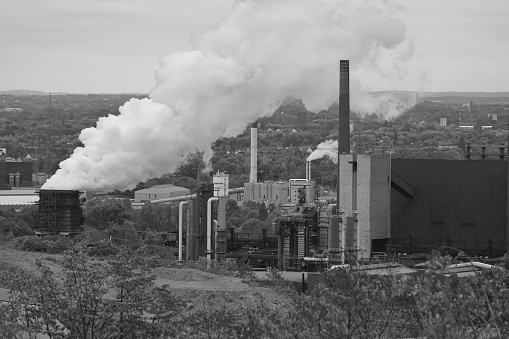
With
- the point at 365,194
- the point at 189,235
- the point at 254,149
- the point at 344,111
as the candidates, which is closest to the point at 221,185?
the point at 254,149

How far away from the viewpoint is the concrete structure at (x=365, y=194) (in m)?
53.6

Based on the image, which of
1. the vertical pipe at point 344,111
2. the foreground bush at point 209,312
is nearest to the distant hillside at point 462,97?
the vertical pipe at point 344,111

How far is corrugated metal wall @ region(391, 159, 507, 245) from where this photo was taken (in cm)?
5456

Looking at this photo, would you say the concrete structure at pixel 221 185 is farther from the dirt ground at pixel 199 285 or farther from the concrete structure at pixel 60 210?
the dirt ground at pixel 199 285

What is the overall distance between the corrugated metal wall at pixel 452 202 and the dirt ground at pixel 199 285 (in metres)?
18.4

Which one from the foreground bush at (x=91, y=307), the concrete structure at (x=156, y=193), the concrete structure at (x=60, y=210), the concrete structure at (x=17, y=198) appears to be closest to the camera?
the foreground bush at (x=91, y=307)

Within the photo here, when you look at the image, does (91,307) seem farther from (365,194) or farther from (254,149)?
(254,149)

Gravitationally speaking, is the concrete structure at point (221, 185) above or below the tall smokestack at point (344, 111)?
below

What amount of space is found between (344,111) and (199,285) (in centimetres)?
2601

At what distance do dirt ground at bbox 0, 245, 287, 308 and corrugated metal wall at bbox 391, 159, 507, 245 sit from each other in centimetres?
1844

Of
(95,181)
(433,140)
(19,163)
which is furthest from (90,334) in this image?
(433,140)

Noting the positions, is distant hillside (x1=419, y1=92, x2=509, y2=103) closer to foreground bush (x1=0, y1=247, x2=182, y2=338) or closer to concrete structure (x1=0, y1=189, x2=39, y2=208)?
concrete structure (x1=0, y1=189, x2=39, y2=208)

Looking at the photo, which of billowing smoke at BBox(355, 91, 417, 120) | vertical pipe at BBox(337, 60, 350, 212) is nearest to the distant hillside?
billowing smoke at BBox(355, 91, 417, 120)

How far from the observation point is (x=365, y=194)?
5397 centimetres
